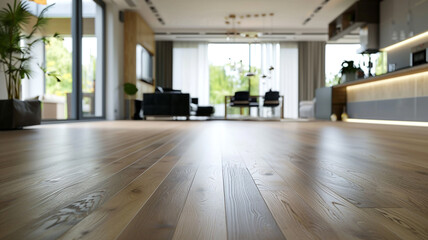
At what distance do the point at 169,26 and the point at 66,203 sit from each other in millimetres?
10576

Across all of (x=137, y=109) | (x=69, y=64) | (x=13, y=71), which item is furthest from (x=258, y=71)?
(x=13, y=71)

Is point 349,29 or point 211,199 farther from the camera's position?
point 349,29

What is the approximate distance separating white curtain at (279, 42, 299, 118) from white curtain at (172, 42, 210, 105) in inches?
110

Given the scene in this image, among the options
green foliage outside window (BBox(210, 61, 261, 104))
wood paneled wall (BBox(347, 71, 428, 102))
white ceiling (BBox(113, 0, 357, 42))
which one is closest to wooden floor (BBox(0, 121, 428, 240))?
wood paneled wall (BBox(347, 71, 428, 102))

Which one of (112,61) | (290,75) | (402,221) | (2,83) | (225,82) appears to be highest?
(290,75)

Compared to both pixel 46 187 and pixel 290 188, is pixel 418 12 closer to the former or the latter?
pixel 290 188

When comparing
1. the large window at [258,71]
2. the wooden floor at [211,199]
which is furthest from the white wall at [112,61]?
the wooden floor at [211,199]

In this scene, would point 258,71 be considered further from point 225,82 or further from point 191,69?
point 191,69

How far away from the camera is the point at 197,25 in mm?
10734

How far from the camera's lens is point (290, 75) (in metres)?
12.7

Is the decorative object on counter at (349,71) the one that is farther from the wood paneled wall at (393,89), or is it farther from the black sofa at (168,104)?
the black sofa at (168,104)

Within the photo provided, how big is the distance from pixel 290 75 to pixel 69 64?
27.1ft

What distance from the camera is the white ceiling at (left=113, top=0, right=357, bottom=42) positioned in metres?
8.52

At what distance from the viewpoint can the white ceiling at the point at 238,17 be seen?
8.52 metres
